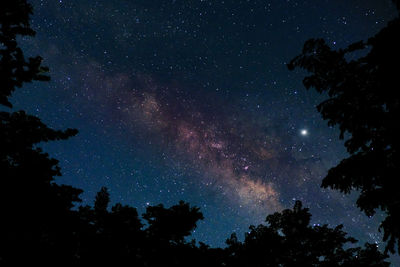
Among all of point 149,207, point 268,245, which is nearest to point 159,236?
point 149,207

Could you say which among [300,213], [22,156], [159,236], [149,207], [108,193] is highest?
[108,193]

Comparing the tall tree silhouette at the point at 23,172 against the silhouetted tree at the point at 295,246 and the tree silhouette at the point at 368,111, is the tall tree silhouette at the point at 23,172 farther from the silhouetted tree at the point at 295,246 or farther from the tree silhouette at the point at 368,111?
the silhouetted tree at the point at 295,246

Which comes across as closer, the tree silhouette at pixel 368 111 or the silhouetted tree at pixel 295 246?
the tree silhouette at pixel 368 111

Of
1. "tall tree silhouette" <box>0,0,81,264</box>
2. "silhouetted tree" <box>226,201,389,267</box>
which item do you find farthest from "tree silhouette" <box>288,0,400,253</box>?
"silhouetted tree" <box>226,201,389,267</box>

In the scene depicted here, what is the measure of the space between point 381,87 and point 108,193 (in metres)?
23.5

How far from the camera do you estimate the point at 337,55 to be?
618cm

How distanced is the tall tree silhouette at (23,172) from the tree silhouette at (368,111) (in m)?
6.24

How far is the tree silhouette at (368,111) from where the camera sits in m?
5.15

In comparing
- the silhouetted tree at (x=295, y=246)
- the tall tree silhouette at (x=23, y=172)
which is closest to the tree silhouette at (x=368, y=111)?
the tall tree silhouette at (x=23, y=172)

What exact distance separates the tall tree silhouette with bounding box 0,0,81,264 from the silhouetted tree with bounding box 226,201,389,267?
11.6 meters

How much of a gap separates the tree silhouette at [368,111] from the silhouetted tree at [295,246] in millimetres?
9301

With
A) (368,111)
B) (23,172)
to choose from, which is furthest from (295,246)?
(23,172)

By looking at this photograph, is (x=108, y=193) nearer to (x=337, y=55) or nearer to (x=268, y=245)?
(x=268, y=245)

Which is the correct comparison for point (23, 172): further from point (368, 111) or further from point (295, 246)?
point (295, 246)
